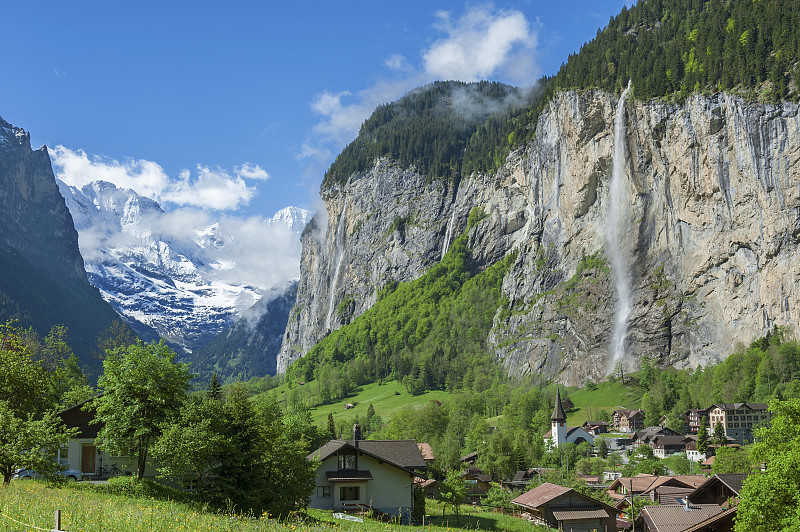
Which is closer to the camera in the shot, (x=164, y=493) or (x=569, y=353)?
(x=164, y=493)

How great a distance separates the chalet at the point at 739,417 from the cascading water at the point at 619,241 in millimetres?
39840

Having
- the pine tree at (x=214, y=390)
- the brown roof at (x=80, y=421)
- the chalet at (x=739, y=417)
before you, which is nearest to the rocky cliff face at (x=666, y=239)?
the chalet at (x=739, y=417)

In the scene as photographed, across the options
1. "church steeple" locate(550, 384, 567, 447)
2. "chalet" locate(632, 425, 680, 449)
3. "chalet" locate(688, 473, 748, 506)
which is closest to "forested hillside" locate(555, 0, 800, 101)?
"chalet" locate(632, 425, 680, 449)

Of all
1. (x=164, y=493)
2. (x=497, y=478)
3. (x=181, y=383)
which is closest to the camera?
(x=164, y=493)

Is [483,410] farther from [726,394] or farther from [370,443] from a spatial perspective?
[370,443]

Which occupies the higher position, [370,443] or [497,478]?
[370,443]

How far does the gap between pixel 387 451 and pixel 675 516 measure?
23.3 m

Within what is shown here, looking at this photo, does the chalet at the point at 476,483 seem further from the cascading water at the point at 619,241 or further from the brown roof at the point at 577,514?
the cascading water at the point at 619,241

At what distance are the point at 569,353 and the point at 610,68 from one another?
80432 millimetres

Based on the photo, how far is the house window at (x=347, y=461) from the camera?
5453 centimetres

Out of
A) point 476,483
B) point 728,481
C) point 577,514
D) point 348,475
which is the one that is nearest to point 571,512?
point 577,514

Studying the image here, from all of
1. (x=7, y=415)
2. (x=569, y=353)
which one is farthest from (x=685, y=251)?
(x=7, y=415)

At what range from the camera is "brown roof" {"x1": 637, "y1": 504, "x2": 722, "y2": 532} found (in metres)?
46.4

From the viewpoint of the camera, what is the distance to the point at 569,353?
169750 mm
